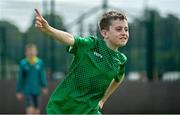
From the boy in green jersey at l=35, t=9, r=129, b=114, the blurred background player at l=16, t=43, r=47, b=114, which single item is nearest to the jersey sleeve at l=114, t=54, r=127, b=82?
→ the boy in green jersey at l=35, t=9, r=129, b=114

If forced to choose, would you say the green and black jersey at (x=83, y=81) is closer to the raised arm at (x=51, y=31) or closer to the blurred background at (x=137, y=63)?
the raised arm at (x=51, y=31)

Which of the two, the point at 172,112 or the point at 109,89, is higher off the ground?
the point at 109,89

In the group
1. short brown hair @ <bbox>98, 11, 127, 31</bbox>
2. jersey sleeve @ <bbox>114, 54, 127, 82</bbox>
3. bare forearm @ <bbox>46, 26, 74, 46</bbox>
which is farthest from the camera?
A: jersey sleeve @ <bbox>114, 54, 127, 82</bbox>

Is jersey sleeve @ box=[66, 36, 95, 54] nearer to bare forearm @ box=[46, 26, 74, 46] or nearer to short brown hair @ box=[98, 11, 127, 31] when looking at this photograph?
bare forearm @ box=[46, 26, 74, 46]

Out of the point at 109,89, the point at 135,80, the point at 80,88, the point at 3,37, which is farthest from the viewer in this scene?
the point at 135,80

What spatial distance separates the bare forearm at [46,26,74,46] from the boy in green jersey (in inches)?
7.9

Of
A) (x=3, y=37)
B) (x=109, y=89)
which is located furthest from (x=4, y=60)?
(x=109, y=89)

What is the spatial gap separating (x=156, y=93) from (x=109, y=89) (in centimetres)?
1175

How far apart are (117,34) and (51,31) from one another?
2.80 ft

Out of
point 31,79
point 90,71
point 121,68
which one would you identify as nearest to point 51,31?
point 90,71

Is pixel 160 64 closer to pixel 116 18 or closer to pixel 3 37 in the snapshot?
pixel 3 37

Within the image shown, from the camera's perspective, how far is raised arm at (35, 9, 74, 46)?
5652mm

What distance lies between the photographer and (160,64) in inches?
736

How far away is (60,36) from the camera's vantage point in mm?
5855
